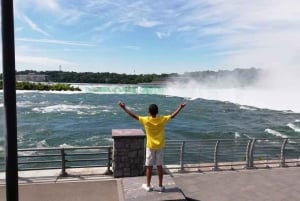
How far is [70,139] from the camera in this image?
30.2m

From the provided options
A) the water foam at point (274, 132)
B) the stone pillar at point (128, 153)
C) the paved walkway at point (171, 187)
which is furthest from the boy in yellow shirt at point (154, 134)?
the water foam at point (274, 132)

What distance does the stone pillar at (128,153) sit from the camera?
874cm

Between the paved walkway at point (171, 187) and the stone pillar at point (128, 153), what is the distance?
42 centimetres

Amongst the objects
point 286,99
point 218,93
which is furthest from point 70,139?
point 218,93

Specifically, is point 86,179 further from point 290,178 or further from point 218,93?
point 218,93

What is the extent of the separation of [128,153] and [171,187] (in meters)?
1.72

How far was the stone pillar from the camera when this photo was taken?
8.74m

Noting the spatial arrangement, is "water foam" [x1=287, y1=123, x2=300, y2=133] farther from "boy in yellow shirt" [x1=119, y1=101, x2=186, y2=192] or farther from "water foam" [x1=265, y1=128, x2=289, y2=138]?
"boy in yellow shirt" [x1=119, y1=101, x2=186, y2=192]

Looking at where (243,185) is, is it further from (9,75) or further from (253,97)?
(253,97)

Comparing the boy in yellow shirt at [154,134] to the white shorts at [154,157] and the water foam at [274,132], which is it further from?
the water foam at [274,132]

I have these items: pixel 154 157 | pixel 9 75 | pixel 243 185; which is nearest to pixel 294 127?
pixel 243 185

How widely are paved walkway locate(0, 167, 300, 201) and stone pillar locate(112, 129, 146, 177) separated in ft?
1.38

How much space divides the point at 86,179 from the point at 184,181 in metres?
2.34

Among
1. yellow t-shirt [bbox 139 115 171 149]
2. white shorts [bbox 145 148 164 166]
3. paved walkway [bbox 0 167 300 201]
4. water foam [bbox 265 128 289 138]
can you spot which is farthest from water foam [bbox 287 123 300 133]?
yellow t-shirt [bbox 139 115 171 149]
